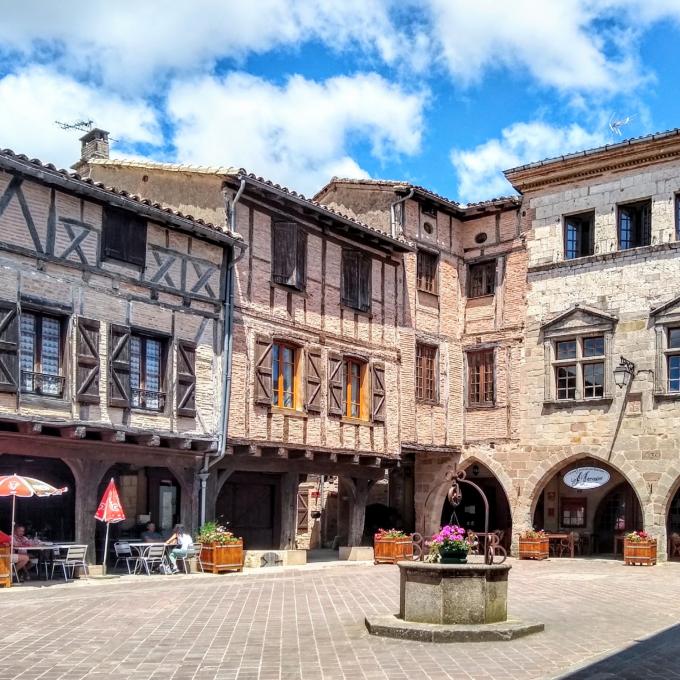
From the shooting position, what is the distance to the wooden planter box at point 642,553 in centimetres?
2197

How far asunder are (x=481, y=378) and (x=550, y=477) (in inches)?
124

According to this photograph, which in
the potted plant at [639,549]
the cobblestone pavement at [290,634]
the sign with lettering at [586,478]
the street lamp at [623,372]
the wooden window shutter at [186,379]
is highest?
the street lamp at [623,372]

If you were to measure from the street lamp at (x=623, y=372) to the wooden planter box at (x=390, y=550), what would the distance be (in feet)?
20.2

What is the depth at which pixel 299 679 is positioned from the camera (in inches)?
332

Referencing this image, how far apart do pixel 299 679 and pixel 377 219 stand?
1801cm

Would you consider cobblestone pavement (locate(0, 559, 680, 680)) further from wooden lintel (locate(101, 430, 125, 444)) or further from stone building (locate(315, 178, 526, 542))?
stone building (locate(315, 178, 526, 542))

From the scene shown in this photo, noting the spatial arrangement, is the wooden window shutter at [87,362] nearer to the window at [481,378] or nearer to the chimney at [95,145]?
the chimney at [95,145]

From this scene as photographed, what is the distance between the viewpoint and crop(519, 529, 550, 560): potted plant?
23.7m

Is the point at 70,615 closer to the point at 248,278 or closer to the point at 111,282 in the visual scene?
the point at 111,282

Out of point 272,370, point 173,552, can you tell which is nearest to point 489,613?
point 173,552

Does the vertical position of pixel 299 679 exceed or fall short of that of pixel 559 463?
it falls short

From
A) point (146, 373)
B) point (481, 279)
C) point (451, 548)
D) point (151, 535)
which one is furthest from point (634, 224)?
point (451, 548)

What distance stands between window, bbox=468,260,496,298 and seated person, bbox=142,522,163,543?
11.1 meters

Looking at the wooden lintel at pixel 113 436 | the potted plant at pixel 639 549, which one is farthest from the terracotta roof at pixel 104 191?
the potted plant at pixel 639 549
